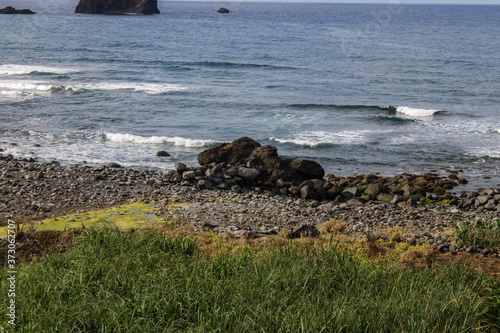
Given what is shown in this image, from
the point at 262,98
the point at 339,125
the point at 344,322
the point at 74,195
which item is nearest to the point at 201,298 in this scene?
the point at 344,322

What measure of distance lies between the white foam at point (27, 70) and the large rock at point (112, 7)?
84.3m

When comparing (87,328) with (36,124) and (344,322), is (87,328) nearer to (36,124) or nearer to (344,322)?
(344,322)

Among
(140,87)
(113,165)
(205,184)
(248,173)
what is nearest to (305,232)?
(205,184)

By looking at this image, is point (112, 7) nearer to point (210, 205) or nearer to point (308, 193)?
point (308, 193)

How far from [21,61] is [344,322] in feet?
149

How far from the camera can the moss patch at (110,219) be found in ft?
31.0

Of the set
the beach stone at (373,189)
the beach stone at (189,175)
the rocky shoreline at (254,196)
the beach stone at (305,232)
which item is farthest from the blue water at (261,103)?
the beach stone at (305,232)

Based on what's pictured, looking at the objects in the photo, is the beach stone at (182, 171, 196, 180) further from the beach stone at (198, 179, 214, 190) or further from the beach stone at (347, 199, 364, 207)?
the beach stone at (347, 199, 364, 207)

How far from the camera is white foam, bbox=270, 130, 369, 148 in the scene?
2086 cm

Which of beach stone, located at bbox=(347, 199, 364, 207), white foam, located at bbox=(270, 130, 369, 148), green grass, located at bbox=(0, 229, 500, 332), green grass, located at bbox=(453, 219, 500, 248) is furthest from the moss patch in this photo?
white foam, located at bbox=(270, 130, 369, 148)

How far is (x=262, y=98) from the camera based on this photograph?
29875 millimetres

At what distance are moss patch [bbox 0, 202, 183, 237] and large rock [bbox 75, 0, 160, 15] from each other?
117 m

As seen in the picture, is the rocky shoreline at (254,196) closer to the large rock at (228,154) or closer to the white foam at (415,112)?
the large rock at (228,154)

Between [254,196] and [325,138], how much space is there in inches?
362
